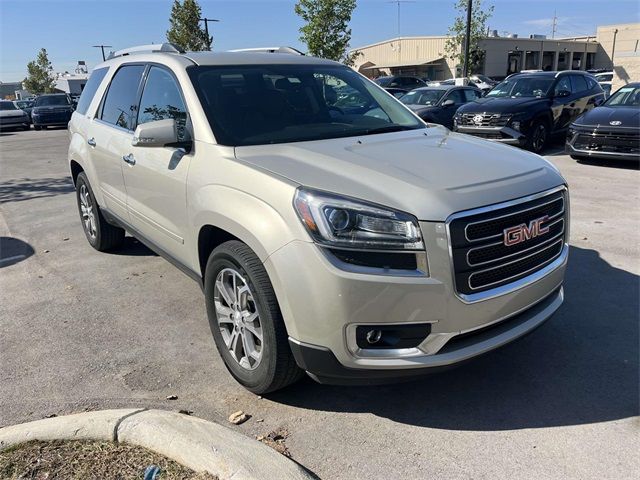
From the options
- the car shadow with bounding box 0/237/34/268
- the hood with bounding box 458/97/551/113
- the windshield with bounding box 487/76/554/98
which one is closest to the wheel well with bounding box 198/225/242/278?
the car shadow with bounding box 0/237/34/268

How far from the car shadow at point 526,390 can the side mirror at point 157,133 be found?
5.54 ft

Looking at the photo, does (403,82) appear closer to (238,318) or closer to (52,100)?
(52,100)

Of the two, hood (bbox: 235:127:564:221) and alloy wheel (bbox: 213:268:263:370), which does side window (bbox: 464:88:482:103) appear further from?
alloy wheel (bbox: 213:268:263:370)

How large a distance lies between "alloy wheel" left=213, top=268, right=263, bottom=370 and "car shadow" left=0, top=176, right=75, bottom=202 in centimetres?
706

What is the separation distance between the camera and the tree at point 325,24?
101 ft

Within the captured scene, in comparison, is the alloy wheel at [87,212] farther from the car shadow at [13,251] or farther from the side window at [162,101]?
the side window at [162,101]

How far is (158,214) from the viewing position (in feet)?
12.8

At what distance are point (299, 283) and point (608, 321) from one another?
→ 262cm

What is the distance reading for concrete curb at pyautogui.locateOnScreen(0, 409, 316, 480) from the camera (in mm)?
2420

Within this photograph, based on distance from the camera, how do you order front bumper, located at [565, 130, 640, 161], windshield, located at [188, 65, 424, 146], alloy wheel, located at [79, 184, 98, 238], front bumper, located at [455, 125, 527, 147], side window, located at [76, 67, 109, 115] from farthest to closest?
front bumper, located at [455, 125, 527, 147]
front bumper, located at [565, 130, 640, 161]
alloy wheel, located at [79, 184, 98, 238]
side window, located at [76, 67, 109, 115]
windshield, located at [188, 65, 424, 146]

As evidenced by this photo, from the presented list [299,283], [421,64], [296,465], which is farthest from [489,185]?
[421,64]

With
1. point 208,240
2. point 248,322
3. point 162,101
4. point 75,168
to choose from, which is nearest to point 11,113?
point 75,168

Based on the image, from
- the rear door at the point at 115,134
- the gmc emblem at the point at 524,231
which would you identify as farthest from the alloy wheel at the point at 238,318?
the rear door at the point at 115,134

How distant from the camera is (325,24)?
31.0 m
